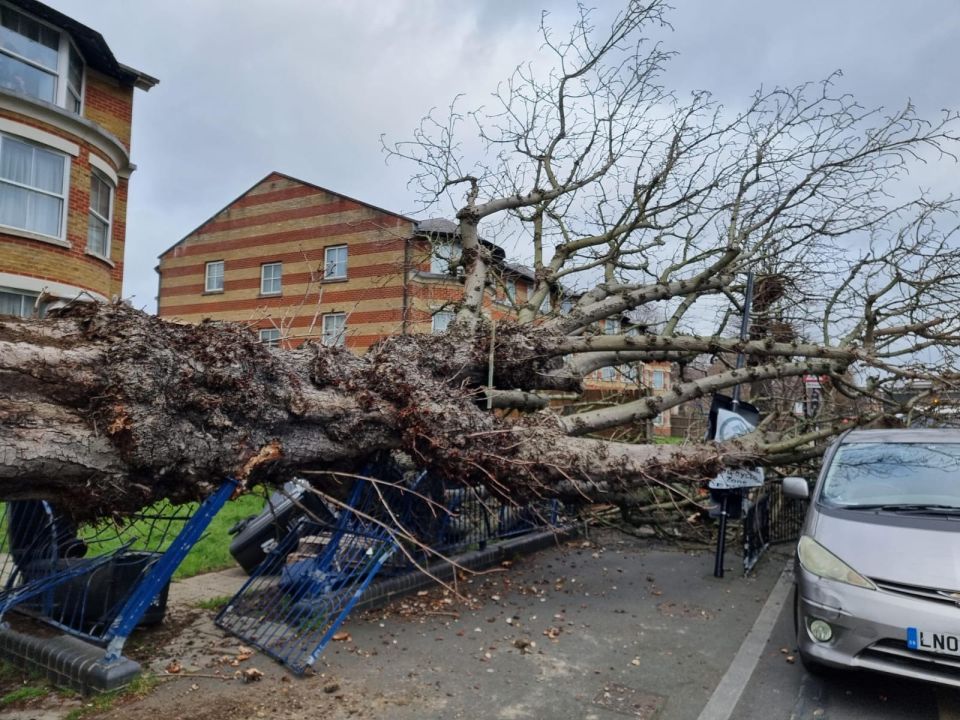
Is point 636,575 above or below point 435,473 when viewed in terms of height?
below

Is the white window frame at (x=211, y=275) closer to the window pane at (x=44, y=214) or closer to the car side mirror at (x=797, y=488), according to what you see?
the window pane at (x=44, y=214)

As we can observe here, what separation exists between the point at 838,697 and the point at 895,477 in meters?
1.68

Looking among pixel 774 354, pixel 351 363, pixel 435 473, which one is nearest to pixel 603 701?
pixel 435 473

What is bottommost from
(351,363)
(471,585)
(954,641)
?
(471,585)

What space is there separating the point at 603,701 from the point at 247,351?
3195mm

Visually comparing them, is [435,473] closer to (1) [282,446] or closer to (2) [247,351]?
(1) [282,446]

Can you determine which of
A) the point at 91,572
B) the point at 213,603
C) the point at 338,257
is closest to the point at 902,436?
the point at 213,603

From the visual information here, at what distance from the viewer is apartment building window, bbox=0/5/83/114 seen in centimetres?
1366

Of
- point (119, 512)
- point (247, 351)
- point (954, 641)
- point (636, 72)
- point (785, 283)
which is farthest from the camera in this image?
point (785, 283)

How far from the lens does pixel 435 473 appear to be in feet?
19.9

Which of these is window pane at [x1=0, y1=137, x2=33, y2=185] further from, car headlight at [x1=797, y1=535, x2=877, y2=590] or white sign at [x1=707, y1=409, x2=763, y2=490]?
car headlight at [x1=797, y1=535, x2=877, y2=590]

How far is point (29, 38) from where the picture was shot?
1402 cm

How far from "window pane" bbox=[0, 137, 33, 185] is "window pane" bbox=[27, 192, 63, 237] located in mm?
384

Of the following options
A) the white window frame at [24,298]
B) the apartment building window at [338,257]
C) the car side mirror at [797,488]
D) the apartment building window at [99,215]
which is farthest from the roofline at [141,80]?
the car side mirror at [797,488]
